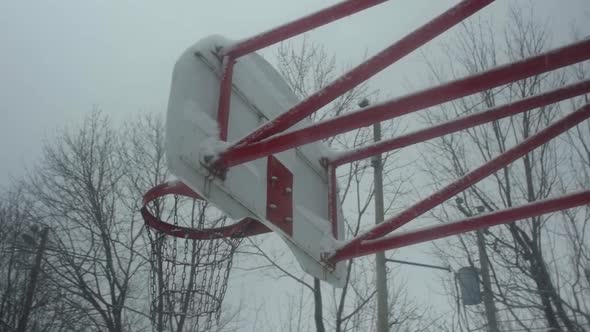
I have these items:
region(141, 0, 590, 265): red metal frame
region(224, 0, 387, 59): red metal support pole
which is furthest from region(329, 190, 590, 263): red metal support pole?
region(224, 0, 387, 59): red metal support pole

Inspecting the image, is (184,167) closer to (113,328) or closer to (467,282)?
(467,282)

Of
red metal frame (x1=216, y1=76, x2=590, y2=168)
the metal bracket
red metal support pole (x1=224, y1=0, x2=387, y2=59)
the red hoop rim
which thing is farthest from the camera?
the red hoop rim

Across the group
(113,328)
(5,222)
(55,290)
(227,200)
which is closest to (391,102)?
(227,200)

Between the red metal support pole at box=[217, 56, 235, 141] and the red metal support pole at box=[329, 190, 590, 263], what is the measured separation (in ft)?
4.34

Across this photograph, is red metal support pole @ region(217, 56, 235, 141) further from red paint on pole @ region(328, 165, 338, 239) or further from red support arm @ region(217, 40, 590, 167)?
red paint on pole @ region(328, 165, 338, 239)

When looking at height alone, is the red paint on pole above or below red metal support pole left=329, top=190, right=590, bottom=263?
above

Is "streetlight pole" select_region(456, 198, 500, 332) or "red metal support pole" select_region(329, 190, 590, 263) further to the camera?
"streetlight pole" select_region(456, 198, 500, 332)

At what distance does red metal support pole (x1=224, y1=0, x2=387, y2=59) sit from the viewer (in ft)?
10.0

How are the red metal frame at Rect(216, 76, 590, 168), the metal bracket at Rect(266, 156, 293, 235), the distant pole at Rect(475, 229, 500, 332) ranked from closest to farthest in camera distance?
the red metal frame at Rect(216, 76, 590, 168) → the metal bracket at Rect(266, 156, 293, 235) → the distant pole at Rect(475, 229, 500, 332)

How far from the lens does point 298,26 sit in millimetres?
3213

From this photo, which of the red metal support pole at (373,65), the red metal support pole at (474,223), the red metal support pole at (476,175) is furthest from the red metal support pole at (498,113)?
the red metal support pole at (373,65)

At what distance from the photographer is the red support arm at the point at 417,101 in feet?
7.72

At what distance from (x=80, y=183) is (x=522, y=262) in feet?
34.5

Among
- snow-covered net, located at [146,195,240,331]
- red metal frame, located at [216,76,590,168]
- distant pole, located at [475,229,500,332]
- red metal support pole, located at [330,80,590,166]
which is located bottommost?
snow-covered net, located at [146,195,240,331]
